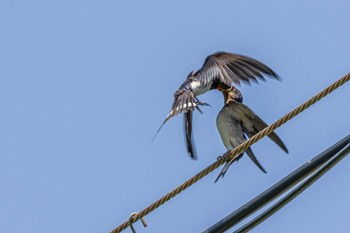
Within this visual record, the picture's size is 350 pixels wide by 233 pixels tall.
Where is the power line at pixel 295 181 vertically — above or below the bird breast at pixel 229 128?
below

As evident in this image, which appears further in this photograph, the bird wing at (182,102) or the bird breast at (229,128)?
the bird breast at (229,128)

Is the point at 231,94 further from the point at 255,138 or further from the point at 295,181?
the point at 295,181

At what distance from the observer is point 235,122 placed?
27.7ft

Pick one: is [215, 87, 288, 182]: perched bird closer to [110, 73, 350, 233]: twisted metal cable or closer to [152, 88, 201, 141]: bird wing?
A: [152, 88, 201, 141]: bird wing

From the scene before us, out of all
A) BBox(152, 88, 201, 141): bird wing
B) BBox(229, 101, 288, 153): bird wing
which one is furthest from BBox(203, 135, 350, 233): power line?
BBox(229, 101, 288, 153): bird wing

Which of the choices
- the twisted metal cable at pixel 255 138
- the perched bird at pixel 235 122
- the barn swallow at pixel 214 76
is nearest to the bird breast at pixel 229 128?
the perched bird at pixel 235 122

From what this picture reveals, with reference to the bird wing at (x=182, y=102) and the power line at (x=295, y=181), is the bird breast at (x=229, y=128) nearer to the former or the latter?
the bird wing at (x=182, y=102)

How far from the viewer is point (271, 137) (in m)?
7.75

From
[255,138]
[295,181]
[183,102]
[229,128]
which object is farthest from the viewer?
[229,128]

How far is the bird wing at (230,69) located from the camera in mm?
7686

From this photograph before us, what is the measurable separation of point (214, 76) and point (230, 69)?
188mm

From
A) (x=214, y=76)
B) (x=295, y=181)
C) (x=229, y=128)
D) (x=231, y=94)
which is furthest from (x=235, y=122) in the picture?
(x=295, y=181)

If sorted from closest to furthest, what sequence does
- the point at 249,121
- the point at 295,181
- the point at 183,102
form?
the point at 295,181 → the point at 183,102 → the point at 249,121

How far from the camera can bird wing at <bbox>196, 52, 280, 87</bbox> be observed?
7.69 metres
